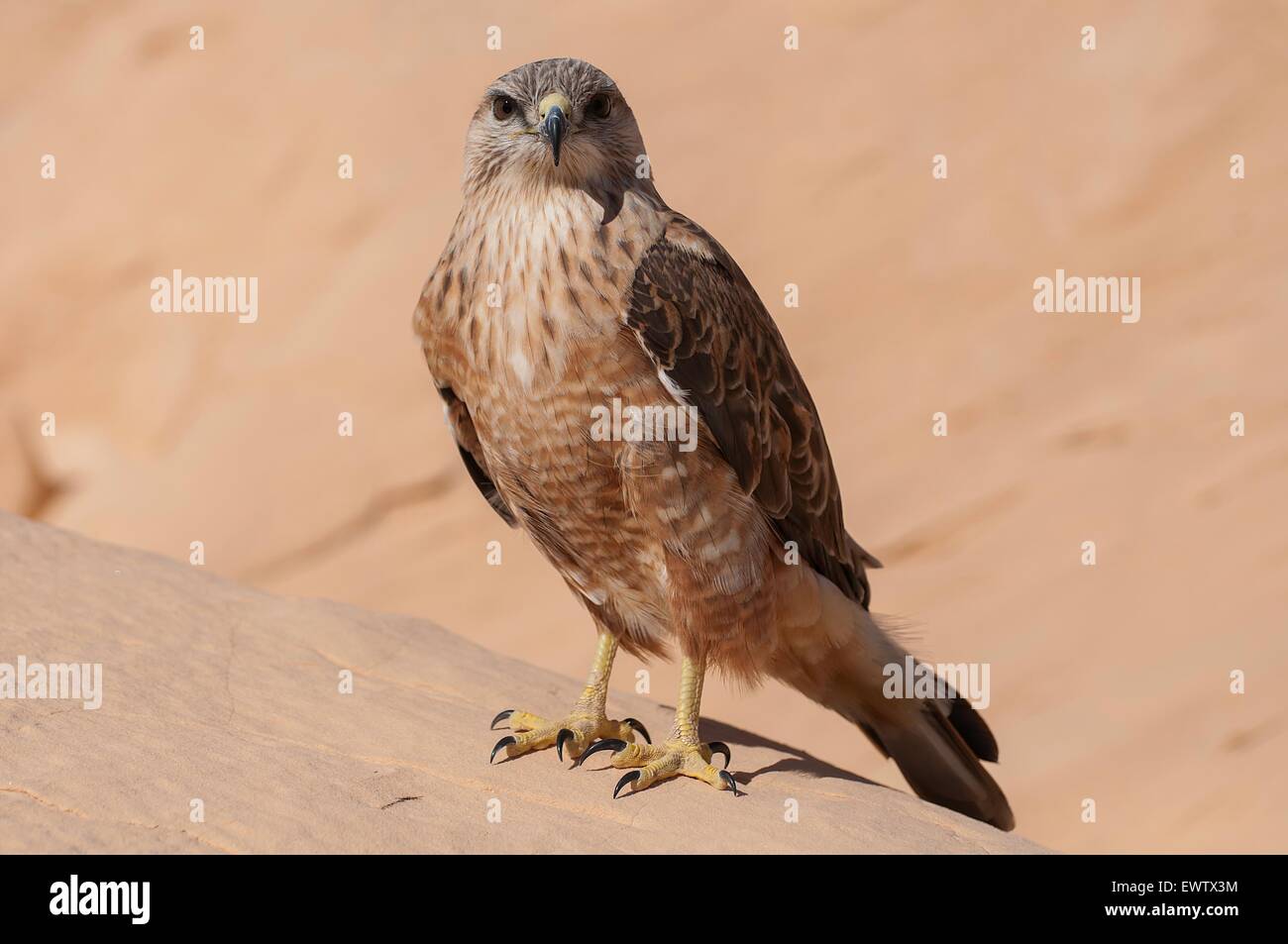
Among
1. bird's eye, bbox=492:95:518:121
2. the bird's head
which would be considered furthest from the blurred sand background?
bird's eye, bbox=492:95:518:121

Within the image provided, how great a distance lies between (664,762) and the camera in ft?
14.4

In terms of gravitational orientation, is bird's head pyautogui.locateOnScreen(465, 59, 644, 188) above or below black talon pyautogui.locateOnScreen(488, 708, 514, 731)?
above

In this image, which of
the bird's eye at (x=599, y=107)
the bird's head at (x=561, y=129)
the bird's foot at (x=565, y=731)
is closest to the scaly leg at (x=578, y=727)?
the bird's foot at (x=565, y=731)

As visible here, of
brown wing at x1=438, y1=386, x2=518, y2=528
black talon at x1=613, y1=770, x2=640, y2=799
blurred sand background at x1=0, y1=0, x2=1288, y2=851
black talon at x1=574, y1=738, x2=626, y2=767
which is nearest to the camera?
black talon at x1=613, y1=770, x2=640, y2=799

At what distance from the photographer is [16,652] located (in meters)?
4.43

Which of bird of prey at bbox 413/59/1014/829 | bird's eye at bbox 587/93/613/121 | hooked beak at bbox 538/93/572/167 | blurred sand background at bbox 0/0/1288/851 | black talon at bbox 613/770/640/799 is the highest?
blurred sand background at bbox 0/0/1288/851

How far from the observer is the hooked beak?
4.22 m

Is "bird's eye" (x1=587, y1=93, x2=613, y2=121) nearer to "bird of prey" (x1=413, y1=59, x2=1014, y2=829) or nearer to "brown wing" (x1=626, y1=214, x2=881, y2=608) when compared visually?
"bird of prey" (x1=413, y1=59, x2=1014, y2=829)

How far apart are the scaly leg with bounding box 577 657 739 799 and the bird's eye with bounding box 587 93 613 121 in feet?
5.85

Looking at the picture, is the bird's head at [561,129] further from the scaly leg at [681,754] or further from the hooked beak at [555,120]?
the scaly leg at [681,754]

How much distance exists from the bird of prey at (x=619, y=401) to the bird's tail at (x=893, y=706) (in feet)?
0.17

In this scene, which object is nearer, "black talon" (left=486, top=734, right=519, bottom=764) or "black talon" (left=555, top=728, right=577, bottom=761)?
"black talon" (left=486, top=734, right=519, bottom=764)

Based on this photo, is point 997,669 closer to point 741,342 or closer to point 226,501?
point 741,342

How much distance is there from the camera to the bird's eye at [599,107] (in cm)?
446
